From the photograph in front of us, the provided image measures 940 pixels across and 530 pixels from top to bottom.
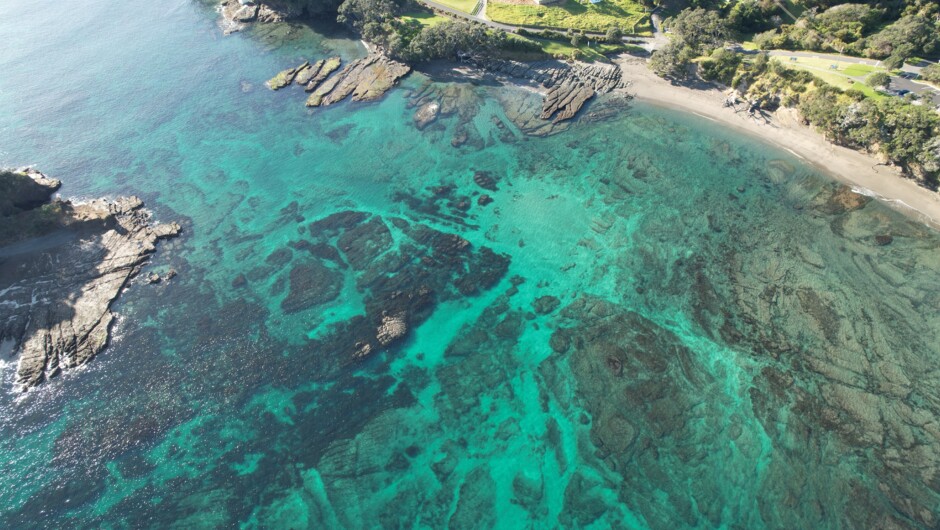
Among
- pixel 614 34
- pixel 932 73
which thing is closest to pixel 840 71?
pixel 932 73

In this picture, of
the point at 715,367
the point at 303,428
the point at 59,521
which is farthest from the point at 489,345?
the point at 59,521

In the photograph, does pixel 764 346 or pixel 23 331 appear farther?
pixel 23 331

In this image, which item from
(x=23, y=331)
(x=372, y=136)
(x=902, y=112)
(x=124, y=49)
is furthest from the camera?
(x=124, y=49)

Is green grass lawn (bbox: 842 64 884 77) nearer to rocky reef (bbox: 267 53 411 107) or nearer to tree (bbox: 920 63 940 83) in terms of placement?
tree (bbox: 920 63 940 83)

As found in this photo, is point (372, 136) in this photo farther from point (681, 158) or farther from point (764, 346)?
point (764, 346)

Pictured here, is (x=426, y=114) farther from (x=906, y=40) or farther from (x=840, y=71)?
(x=906, y=40)

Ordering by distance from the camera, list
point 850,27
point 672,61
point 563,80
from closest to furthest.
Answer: point 850,27
point 672,61
point 563,80

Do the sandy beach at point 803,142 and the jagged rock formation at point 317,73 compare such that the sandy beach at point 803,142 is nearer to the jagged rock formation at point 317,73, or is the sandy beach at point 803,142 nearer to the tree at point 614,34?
the tree at point 614,34

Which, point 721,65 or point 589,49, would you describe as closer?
point 721,65
